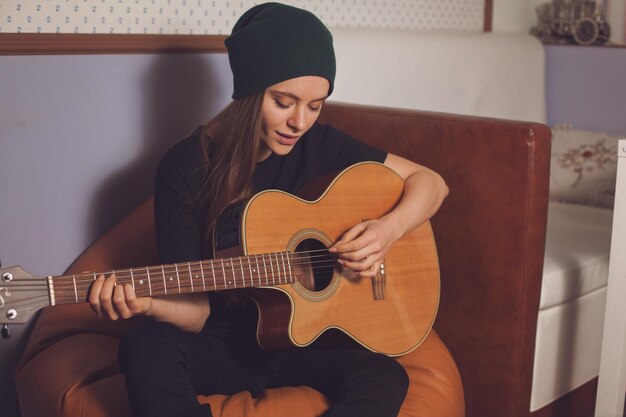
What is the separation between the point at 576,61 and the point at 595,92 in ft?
0.44

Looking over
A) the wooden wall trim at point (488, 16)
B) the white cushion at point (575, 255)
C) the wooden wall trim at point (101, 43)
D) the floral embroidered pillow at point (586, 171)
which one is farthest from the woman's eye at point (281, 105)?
the wooden wall trim at point (488, 16)

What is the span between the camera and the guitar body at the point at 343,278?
1378 millimetres

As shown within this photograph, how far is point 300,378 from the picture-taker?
1.47 meters

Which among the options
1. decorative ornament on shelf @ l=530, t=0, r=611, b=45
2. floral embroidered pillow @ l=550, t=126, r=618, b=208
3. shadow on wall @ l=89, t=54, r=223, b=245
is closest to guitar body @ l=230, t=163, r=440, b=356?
shadow on wall @ l=89, t=54, r=223, b=245

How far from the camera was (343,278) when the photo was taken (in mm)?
1477

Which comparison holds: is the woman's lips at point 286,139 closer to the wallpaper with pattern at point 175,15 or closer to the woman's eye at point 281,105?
the woman's eye at point 281,105

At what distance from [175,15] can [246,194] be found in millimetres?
693

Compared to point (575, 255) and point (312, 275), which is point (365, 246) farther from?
point (575, 255)

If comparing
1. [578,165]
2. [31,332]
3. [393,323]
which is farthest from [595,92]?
[31,332]

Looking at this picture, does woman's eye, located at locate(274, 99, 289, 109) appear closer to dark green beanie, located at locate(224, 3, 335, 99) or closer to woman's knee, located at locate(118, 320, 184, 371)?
dark green beanie, located at locate(224, 3, 335, 99)

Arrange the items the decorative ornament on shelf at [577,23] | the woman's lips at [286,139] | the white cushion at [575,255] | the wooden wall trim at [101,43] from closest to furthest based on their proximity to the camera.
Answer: the woman's lips at [286,139] → the wooden wall trim at [101,43] → the white cushion at [575,255] → the decorative ornament on shelf at [577,23]

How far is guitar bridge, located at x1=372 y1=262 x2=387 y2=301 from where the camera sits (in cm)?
152

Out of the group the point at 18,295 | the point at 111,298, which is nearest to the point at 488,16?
the point at 111,298

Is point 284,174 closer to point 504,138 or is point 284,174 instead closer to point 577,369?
point 504,138
